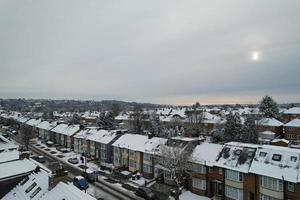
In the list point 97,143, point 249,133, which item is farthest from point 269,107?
point 97,143

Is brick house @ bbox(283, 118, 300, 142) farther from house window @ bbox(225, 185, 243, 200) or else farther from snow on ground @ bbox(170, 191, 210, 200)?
snow on ground @ bbox(170, 191, 210, 200)

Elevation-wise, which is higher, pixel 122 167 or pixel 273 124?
pixel 273 124

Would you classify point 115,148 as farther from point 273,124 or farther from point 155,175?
point 273,124

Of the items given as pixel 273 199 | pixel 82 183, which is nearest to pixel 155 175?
pixel 82 183

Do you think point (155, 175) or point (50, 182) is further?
point (155, 175)

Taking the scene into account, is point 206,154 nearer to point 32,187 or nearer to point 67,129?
point 32,187

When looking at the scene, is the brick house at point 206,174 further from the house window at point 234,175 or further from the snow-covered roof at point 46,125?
the snow-covered roof at point 46,125
